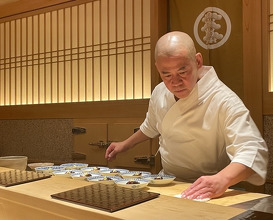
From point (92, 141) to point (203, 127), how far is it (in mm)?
2624

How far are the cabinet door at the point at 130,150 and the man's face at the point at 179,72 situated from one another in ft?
6.48

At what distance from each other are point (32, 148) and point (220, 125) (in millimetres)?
3938

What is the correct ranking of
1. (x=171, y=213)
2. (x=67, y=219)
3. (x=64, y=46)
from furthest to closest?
(x=64, y=46)
(x=67, y=219)
(x=171, y=213)

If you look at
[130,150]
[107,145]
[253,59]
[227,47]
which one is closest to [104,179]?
[253,59]

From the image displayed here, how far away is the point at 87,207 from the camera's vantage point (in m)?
1.40

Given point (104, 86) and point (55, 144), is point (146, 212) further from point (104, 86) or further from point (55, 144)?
point (55, 144)

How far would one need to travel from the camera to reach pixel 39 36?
5.62m

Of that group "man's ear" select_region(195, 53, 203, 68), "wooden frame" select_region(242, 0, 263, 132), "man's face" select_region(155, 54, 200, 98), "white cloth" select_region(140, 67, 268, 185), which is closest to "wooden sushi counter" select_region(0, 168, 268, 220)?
"white cloth" select_region(140, 67, 268, 185)

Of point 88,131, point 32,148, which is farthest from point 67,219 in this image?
point 32,148

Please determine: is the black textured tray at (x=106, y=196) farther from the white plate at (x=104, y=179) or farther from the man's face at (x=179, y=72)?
the man's face at (x=179, y=72)

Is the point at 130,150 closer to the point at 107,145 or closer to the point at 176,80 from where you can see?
the point at 107,145

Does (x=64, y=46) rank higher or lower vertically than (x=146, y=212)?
higher

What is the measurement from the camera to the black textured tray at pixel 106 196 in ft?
4.61

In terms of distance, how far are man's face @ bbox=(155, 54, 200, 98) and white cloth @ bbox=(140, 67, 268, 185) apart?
0.10 m
